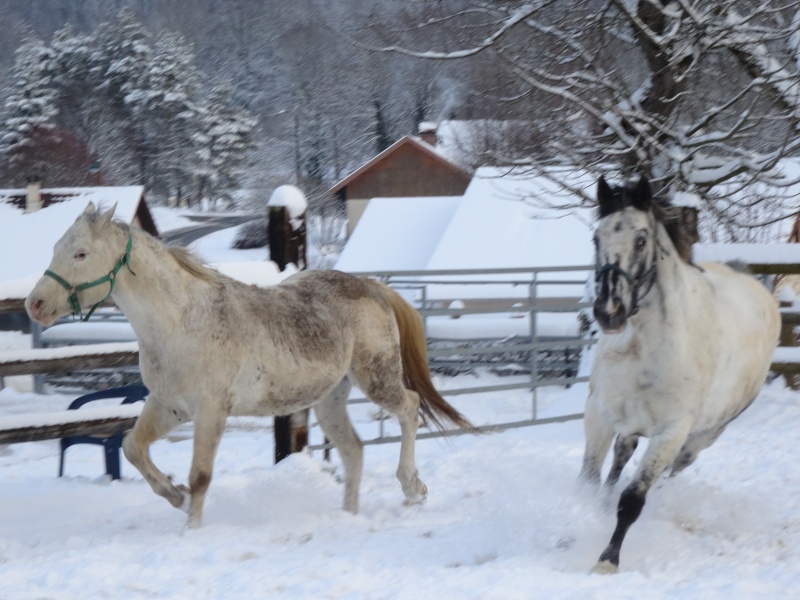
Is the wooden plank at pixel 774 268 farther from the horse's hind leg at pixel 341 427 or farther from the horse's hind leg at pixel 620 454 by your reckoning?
the horse's hind leg at pixel 341 427

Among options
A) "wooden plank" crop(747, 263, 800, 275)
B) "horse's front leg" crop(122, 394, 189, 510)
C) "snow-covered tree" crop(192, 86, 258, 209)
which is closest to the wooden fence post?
"horse's front leg" crop(122, 394, 189, 510)

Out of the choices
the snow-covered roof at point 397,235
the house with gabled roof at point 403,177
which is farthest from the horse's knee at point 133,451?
the house with gabled roof at point 403,177

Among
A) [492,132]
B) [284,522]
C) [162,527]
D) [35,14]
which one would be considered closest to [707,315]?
[284,522]

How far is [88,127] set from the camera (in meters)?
56.4

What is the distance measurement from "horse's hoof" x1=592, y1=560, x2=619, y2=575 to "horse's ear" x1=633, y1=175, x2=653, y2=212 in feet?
4.78

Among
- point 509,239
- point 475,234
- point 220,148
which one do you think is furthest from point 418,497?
point 220,148

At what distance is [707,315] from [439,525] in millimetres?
1638

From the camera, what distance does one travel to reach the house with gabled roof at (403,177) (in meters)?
37.1

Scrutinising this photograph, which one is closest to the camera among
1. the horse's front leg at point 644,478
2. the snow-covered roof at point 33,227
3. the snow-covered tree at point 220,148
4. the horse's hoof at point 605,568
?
the horse's hoof at point 605,568

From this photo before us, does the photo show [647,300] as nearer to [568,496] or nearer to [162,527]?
[568,496]

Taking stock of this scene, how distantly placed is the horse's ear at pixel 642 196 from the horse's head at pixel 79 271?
2.32 m

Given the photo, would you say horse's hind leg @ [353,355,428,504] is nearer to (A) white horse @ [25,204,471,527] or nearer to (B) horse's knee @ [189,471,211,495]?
(A) white horse @ [25,204,471,527]

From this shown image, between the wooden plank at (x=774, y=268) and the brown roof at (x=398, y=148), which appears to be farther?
the brown roof at (x=398, y=148)

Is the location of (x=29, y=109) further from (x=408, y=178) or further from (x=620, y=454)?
(x=620, y=454)
